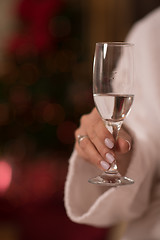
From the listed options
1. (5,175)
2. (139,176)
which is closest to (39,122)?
(5,175)

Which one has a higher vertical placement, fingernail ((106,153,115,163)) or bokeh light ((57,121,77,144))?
fingernail ((106,153,115,163))

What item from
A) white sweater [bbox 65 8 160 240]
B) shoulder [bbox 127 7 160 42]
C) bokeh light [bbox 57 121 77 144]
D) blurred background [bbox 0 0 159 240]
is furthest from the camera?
bokeh light [bbox 57 121 77 144]

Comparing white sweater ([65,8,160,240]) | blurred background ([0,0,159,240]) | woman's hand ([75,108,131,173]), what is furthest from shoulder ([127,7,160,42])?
blurred background ([0,0,159,240])

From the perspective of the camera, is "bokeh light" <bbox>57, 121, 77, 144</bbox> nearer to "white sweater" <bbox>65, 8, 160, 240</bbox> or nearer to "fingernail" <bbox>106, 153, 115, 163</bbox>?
"white sweater" <bbox>65, 8, 160, 240</bbox>

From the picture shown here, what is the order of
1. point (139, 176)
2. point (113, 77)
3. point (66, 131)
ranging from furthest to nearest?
point (66, 131) < point (139, 176) < point (113, 77)

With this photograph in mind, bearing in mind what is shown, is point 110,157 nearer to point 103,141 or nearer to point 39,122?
point 103,141

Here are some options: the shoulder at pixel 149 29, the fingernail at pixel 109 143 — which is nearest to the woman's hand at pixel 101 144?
the fingernail at pixel 109 143

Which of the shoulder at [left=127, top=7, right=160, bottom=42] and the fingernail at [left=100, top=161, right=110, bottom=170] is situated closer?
the fingernail at [left=100, top=161, right=110, bottom=170]
